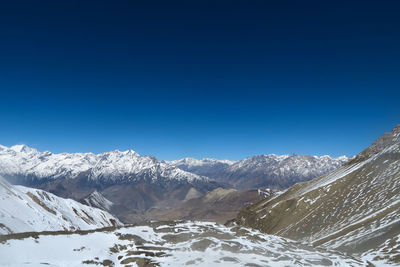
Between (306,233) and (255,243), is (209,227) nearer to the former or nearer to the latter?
(255,243)

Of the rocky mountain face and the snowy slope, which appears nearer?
the snowy slope

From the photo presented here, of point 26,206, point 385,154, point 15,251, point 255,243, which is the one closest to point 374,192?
point 385,154

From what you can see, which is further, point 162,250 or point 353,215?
point 353,215

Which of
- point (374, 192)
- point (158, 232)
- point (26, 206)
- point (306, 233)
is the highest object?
point (26, 206)

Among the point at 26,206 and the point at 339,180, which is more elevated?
the point at 26,206

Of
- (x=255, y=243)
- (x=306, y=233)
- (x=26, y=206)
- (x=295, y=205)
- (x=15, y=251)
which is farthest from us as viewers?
(x=295, y=205)
